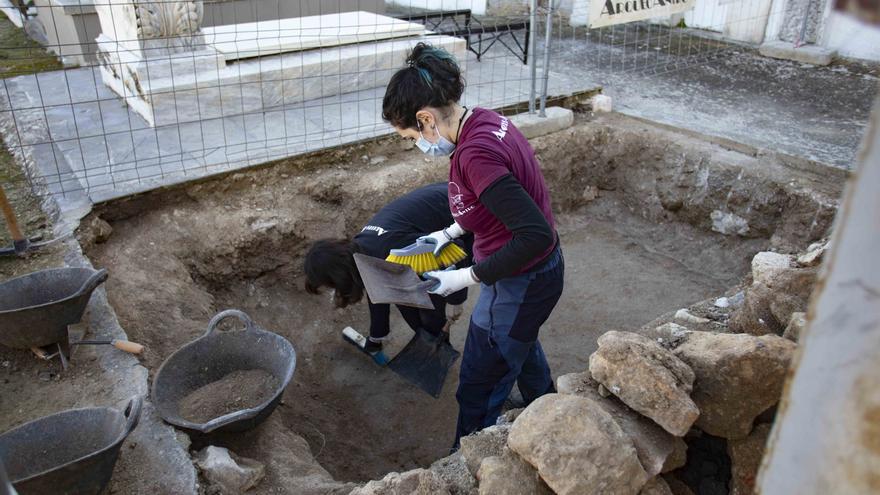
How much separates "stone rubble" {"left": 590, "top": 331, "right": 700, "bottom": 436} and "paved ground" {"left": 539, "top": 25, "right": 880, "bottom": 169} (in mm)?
3378

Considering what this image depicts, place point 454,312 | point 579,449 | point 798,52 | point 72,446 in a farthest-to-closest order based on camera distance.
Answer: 1. point 798,52
2. point 454,312
3. point 72,446
4. point 579,449

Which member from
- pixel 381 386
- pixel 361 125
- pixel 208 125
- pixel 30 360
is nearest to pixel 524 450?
pixel 381 386

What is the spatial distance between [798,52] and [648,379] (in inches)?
249

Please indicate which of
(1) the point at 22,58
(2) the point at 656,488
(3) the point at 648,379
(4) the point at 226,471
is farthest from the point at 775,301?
(1) the point at 22,58

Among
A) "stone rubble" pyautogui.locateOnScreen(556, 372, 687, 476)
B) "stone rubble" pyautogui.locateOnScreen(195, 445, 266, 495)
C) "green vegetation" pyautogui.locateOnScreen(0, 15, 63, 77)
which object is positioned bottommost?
"stone rubble" pyautogui.locateOnScreen(195, 445, 266, 495)

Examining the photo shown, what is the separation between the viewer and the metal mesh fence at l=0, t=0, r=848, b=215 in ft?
15.2

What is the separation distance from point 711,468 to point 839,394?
1.86 m

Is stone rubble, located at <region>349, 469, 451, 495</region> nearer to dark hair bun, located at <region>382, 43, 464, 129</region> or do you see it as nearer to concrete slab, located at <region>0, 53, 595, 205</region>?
dark hair bun, located at <region>382, 43, 464, 129</region>

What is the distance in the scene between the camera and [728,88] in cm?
646

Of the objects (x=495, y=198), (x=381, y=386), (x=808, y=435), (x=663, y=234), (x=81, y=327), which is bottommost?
(x=381, y=386)

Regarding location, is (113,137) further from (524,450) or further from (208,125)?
(524,450)

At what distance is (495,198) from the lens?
2.39 m

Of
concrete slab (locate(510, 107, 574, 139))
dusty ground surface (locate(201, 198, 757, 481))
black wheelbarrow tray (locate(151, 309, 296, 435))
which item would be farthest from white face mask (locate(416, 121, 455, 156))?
concrete slab (locate(510, 107, 574, 139))

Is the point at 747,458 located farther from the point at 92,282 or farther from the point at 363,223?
the point at 363,223
